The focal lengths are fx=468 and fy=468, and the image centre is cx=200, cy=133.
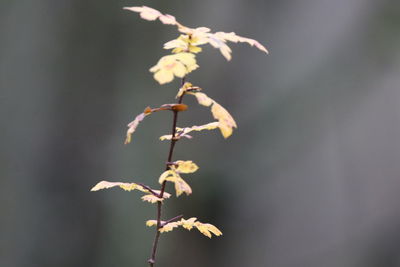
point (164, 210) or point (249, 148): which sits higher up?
point (249, 148)

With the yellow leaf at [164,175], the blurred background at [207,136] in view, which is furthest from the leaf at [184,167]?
the blurred background at [207,136]

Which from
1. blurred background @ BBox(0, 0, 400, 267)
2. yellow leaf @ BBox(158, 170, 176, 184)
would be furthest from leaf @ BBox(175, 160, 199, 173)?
blurred background @ BBox(0, 0, 400, 267)

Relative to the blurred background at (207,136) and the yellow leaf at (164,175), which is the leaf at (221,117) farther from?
the blurred background at (207,136)

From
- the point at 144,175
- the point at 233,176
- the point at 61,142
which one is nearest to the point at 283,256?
the point at 233,176

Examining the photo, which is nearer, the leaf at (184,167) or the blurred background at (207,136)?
the leaf at (184,167)

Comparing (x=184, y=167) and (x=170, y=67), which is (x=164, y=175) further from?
(x=170, y=67)

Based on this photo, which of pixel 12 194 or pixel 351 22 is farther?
pixel 12 194

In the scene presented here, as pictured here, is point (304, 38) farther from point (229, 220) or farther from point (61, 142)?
point (61, 142)
